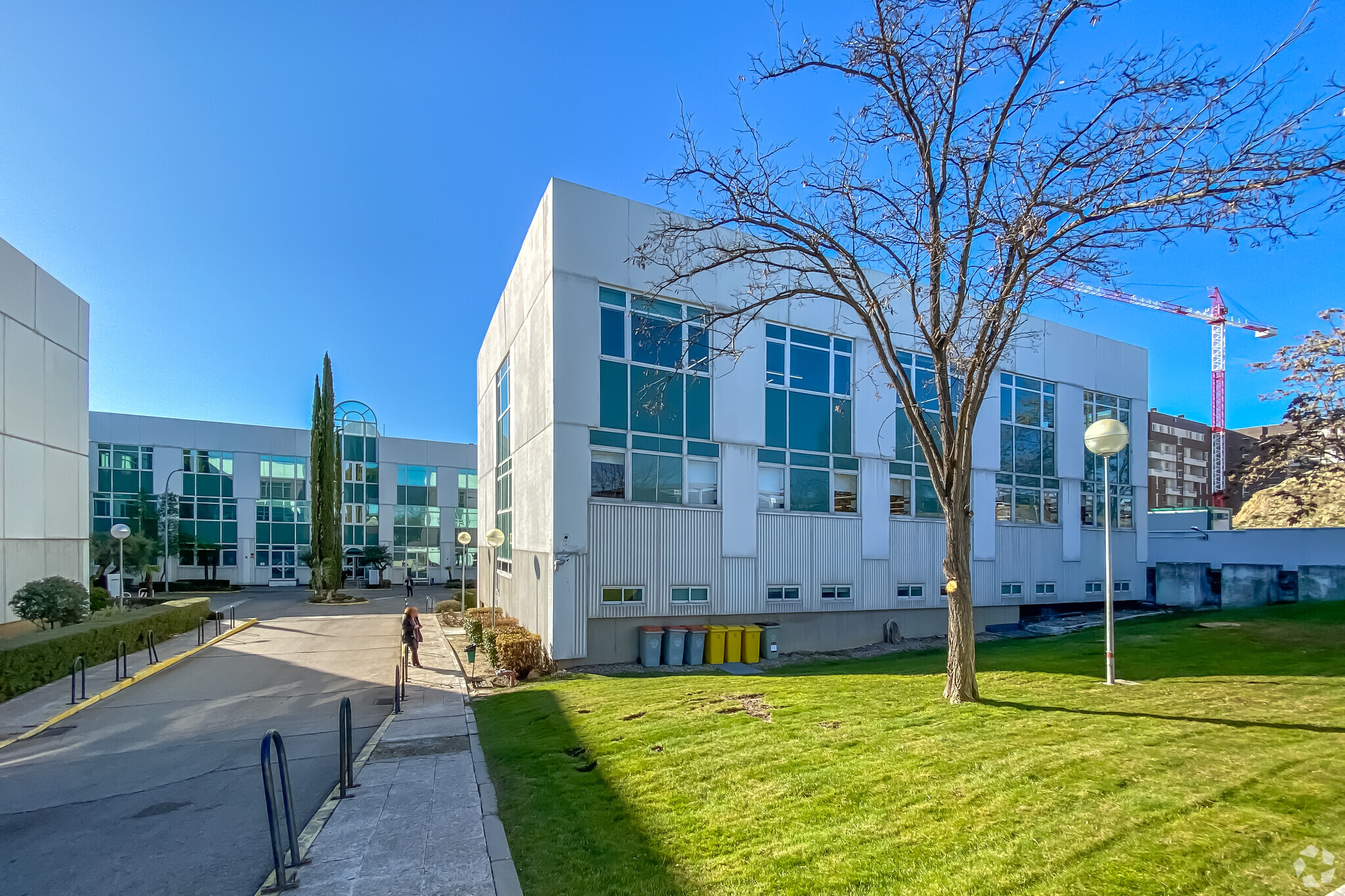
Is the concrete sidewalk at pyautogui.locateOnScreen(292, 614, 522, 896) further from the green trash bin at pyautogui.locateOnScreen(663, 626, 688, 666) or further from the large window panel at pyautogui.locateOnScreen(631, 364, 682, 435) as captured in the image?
the large window panel at pyautogui.locateOnScreen(631, 364, 682, 435)

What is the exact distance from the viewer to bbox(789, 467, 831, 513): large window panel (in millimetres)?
18453

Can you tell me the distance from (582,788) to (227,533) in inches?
2010

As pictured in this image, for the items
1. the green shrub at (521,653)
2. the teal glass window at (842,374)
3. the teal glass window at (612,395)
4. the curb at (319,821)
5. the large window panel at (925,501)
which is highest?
the teal glass window at (842,374)

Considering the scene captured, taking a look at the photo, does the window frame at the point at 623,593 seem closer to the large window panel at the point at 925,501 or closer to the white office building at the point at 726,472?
the white office building at the point at 726,472

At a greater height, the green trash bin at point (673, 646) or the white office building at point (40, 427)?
the white office building at point (40, 427)

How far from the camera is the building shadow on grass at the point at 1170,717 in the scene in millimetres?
6184

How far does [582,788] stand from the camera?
6.64 meters

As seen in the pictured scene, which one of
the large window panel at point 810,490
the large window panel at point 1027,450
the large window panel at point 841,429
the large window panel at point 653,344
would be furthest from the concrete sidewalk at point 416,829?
the large window panel at point 1027,450

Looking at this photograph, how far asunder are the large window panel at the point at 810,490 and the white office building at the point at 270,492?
34.1 meters

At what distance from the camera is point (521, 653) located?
47.3ft

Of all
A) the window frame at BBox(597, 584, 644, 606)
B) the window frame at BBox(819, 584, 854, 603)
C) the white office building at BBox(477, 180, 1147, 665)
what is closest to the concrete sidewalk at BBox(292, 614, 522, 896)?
the window frame at BBox(597, 584, 644, 606)

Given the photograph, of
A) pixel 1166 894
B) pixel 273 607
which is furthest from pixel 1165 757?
pixel 273 607

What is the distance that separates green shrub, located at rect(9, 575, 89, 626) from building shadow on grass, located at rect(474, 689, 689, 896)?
590 inches

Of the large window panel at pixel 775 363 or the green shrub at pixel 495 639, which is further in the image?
the large window panel at pixel 775 363
